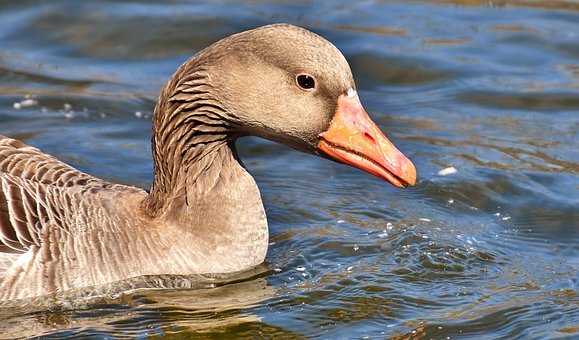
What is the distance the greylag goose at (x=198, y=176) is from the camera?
361 inches

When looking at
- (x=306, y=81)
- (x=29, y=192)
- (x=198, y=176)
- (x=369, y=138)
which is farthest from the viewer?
(x=198, y=176)

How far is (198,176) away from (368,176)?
308 centimetres

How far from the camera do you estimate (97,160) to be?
12.6 metres

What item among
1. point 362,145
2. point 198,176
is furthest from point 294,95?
point 198,176

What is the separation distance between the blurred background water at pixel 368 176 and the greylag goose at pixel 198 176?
30cm

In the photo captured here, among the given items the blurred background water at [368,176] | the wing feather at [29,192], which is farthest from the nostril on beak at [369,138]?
the wing feather at [29,192]

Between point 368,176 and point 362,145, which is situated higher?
point 362,145

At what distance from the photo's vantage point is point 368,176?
41.0 ft

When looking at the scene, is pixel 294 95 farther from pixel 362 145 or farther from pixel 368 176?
pixel 368 176

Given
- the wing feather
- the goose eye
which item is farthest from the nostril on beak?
the wing feather

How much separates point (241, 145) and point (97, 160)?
1.59 meters

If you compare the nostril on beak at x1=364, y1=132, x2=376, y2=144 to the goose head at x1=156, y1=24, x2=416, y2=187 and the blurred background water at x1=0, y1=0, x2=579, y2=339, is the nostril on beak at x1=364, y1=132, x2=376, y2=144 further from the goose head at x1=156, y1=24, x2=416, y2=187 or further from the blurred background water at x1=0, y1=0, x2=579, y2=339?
the blurred background water at x1=0, y1=0, x2=579, y2=339

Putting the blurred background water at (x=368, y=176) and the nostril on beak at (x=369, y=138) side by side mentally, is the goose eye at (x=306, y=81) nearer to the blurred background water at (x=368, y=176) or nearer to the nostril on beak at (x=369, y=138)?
the nostril on beak at (x=369, y=138)

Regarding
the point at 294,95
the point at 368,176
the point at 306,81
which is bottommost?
the point at 368,176
